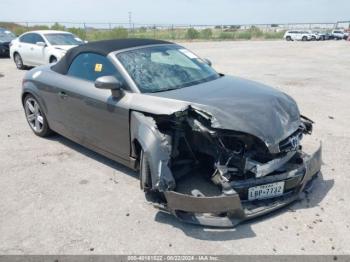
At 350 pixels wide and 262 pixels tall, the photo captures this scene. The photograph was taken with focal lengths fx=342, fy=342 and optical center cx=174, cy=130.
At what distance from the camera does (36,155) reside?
5145 mm

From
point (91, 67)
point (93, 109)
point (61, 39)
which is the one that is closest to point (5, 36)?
point (61, 39)

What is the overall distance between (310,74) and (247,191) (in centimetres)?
1054

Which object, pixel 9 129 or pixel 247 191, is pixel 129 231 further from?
pixel 9 129

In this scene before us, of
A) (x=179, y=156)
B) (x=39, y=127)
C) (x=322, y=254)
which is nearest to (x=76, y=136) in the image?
(x=39, y=127)

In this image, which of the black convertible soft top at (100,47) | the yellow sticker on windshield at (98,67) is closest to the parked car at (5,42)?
the black convertible soft top at (100,47)

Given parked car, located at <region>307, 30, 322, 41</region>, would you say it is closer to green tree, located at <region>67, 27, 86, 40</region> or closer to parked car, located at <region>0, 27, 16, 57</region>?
green tree, located at <region>67, 27, 86, 40</region>

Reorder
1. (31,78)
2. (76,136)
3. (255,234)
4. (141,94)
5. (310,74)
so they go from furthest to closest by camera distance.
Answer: (310,74), (31,78), (76,136), (141,94), (255,234)

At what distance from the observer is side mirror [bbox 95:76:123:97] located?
3883 millimetres

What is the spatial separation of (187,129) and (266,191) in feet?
3.41

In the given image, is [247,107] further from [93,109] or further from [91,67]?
[91,67]

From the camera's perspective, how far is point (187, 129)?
370cm

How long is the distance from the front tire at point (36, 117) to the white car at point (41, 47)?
19.8 feet

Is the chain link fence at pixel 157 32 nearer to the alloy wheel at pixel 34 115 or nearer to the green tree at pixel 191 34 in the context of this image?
A: the green tree at pixel 191 34

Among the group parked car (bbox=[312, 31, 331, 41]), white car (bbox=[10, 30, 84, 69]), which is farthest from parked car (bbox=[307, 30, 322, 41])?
white car (bbox=[10, 30, 84, 69])
